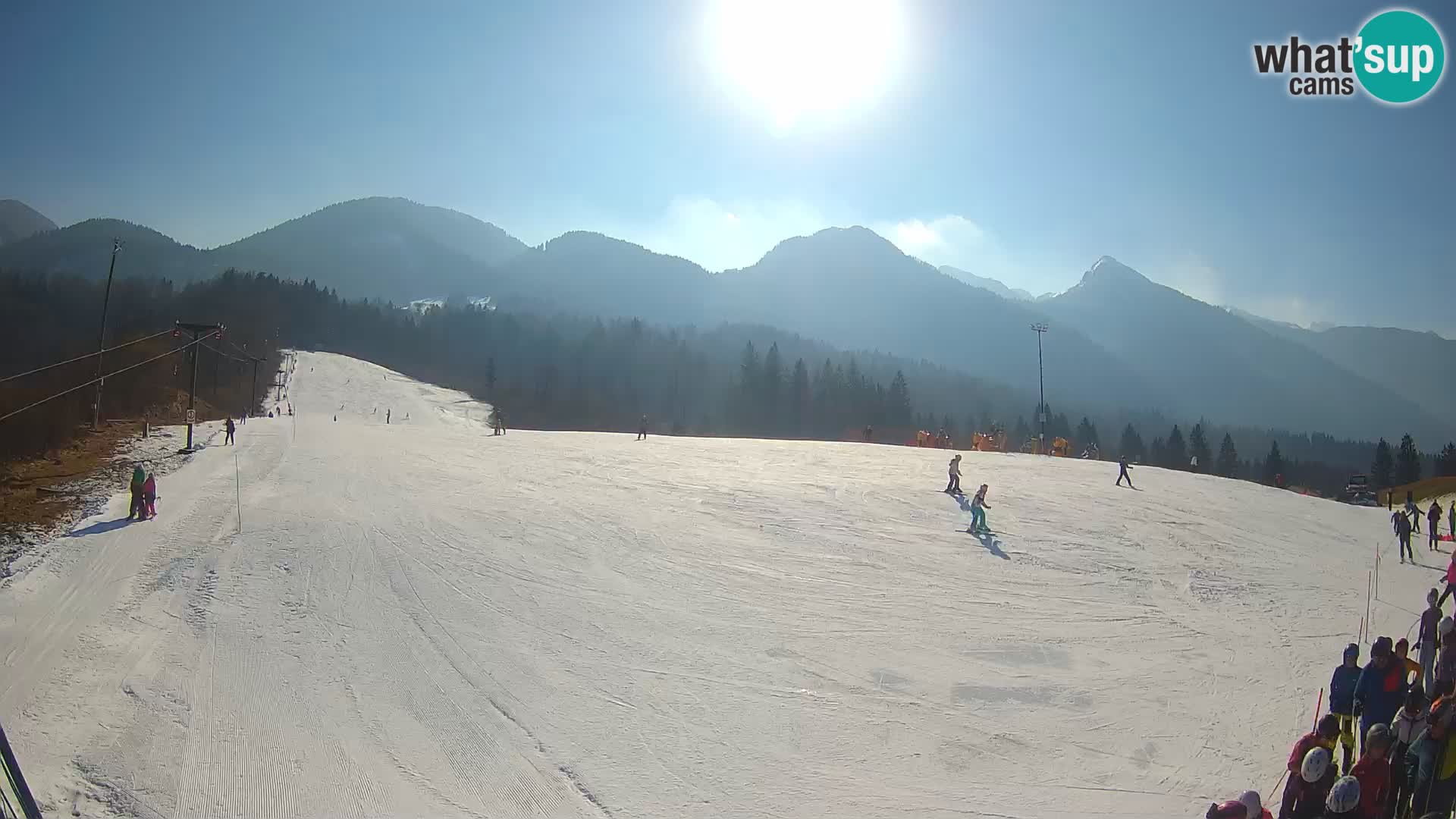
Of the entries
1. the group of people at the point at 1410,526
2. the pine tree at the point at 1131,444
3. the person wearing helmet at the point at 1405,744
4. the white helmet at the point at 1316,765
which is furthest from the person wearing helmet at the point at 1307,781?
the pine tree at the point at 1131,444

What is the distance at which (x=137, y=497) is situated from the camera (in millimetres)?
17641

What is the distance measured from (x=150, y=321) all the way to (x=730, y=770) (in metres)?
85.4

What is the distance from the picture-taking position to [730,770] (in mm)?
7867

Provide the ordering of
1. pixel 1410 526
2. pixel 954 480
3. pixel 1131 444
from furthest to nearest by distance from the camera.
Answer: pixel 1131 444 < pixel 1410 526 < pixel 954 480

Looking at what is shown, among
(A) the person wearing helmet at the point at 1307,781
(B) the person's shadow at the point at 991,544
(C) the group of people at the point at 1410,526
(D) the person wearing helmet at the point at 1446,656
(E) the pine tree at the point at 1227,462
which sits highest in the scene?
(E) the pine tree at the point at 1227,462

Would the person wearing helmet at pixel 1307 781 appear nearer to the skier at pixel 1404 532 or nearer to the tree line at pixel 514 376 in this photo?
the skier at pixel 1404 532

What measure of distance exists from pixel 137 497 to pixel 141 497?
0.08 m

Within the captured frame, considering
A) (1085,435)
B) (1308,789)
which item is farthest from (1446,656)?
(1085,435)

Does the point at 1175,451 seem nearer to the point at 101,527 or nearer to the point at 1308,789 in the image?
the point at 1308,789

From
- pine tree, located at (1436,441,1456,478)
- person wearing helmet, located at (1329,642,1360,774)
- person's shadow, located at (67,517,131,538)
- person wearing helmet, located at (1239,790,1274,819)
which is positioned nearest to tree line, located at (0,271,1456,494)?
pine tree, located at (1436,441,1456,478)

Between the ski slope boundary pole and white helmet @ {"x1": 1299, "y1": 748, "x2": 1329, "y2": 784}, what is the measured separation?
19891mm

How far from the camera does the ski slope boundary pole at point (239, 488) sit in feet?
56.5

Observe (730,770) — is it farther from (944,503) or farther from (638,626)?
(944,503)

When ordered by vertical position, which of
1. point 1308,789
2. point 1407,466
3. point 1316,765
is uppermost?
point 1407,466
